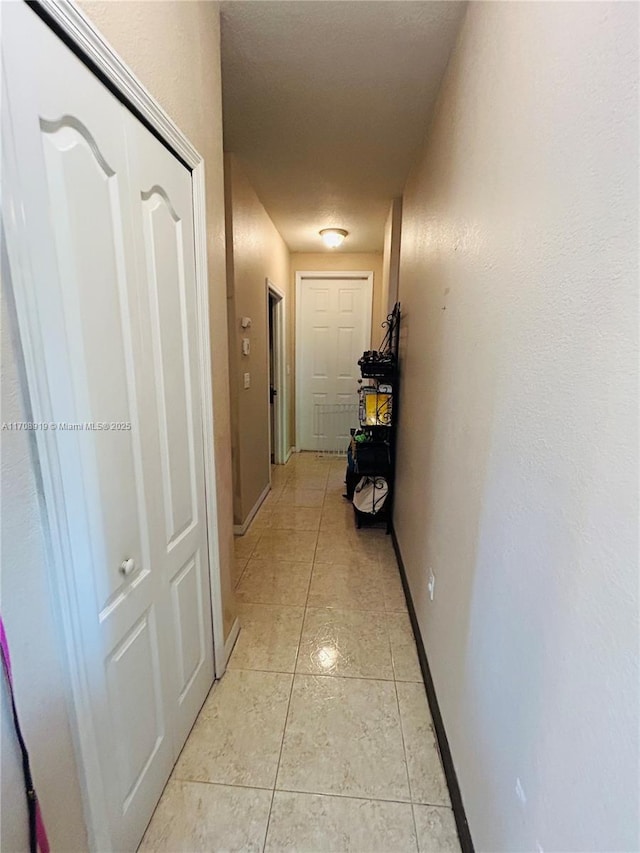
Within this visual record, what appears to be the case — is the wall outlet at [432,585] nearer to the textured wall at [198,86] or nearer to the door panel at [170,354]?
the textured wall at [198,86]

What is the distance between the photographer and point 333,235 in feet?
13.2

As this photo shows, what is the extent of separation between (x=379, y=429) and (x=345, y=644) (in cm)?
166

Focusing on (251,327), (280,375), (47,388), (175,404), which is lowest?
(280,375)

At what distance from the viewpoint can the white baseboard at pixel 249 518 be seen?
300 centimetres

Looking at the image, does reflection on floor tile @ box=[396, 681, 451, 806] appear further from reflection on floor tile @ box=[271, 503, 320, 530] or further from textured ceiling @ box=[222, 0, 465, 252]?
textured ceiling @ box=[222, 0, 465, 252]

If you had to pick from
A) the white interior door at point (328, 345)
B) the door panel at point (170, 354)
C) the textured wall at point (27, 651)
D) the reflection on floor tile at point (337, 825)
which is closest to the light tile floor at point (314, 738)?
the reflection on floor tile at point (337, 825)

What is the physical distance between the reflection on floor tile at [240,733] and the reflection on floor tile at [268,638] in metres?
0.06

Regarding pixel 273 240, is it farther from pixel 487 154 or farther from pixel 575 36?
pixel 575 36

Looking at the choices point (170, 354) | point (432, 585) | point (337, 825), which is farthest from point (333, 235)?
point (337, 825)

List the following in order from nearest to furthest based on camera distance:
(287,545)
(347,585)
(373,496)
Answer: (347,585)
(287,545)
(373,496)

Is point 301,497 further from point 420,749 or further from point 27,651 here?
point 27,651

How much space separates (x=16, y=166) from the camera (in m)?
0.65

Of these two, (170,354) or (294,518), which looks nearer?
(170,354)

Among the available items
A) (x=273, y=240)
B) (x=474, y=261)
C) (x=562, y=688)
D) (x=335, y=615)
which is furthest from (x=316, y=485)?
(x=562, y=688)
